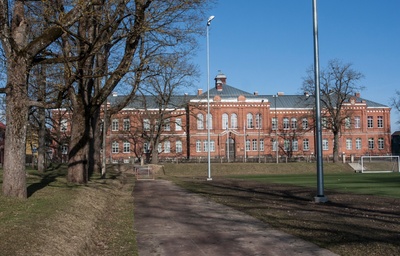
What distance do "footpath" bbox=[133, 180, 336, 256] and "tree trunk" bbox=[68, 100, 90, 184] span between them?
6.47 metres

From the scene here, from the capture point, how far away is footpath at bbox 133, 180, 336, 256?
1017 cm

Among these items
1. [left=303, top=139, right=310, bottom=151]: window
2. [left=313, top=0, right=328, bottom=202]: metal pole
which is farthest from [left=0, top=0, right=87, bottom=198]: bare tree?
[left=303, top=139, right=310, bottom=151]: window

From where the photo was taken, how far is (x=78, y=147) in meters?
23.8

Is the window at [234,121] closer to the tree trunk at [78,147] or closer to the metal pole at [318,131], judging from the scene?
the tree trunk at [78,147]

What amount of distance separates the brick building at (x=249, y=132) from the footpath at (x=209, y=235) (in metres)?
61.5

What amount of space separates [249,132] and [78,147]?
6268 cm

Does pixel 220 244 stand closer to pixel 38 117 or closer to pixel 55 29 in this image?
pixel 55 29

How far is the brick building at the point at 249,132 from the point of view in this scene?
82.4 meters

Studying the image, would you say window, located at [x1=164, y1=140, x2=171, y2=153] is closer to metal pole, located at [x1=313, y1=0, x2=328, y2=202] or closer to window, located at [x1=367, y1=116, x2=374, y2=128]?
window, located at [x1=367, y1=116, x2=374, y2=128]

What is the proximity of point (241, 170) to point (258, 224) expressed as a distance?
169 ft

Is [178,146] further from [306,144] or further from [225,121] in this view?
[306,144]

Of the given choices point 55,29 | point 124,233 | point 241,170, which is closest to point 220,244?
point 124,233

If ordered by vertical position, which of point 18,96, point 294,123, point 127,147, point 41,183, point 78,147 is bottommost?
point 41,183

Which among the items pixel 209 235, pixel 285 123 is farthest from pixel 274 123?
pixel 209 235
